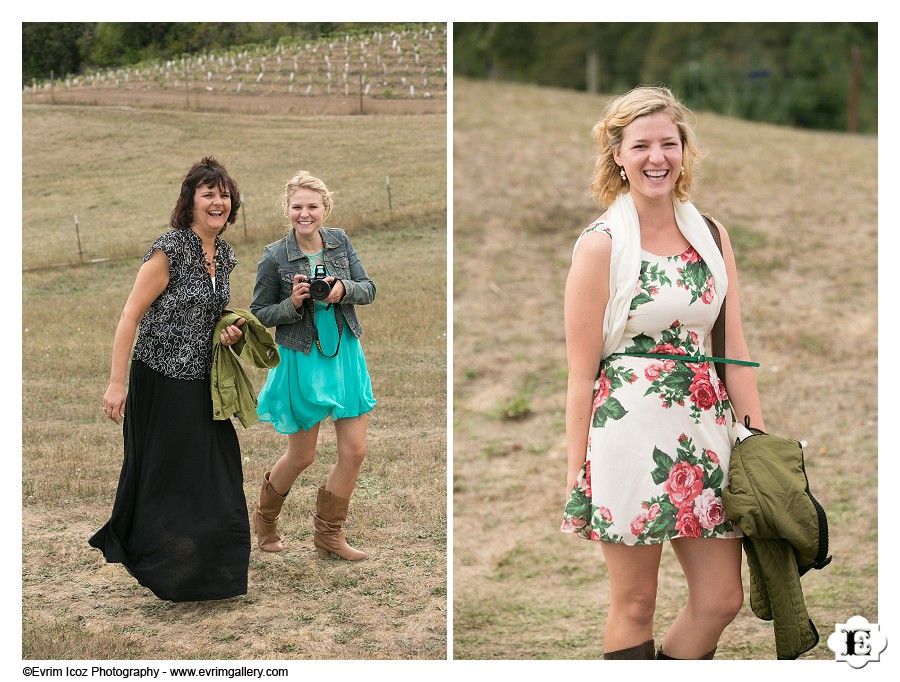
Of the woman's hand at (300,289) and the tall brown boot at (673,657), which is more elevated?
the woman's hand at (300,289)

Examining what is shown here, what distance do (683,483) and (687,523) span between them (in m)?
0.11

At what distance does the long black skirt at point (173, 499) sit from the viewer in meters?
3.64

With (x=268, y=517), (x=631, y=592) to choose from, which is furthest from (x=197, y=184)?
(x=631, y=592)

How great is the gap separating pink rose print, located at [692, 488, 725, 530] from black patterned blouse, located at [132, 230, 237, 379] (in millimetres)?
1736

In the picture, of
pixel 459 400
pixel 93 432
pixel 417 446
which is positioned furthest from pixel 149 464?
pixel 459 400

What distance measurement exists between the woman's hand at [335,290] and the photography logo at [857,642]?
2.04m

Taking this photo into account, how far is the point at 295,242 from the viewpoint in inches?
147

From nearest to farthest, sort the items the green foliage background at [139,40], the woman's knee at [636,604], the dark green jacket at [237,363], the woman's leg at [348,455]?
the woman's knee at [636,604]
the dark green jacket at [237,363]
the woman's leg at [348,455]
the green foliage background at [139,40]

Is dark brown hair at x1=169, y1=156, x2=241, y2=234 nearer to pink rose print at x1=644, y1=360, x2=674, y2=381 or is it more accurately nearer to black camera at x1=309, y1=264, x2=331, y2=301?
black camera at x1=309, y1=264, x2=331, y2=301

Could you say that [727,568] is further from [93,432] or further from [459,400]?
[459,400]

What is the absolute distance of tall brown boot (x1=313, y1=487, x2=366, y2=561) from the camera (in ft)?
12.9

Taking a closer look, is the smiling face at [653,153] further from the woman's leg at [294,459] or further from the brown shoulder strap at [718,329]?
the woman's leg at [294,459]

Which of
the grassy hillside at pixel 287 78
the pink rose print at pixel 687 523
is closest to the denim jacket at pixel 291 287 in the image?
the grassy hillside at pixel 287 78

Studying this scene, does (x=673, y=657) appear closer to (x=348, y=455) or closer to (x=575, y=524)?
(x=575, y=524)
